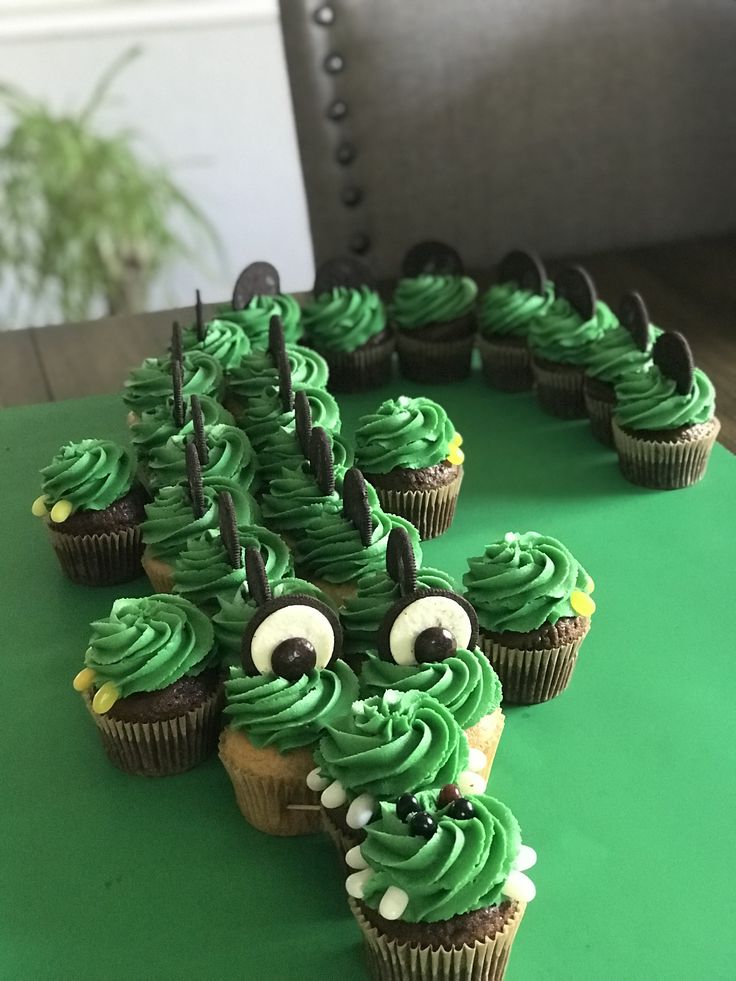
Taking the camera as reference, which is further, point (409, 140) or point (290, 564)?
point (409, 140)

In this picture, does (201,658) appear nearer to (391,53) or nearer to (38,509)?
(38,509)

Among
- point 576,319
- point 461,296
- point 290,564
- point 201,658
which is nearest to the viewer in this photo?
point 201,658

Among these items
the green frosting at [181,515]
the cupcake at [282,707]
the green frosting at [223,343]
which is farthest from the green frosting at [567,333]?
the cupcake at [282,707]

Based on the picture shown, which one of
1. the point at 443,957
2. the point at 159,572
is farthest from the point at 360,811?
the point at 159,572

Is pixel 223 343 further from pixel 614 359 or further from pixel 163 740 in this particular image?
pixel 163 740

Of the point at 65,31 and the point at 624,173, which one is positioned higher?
the point at 65,31

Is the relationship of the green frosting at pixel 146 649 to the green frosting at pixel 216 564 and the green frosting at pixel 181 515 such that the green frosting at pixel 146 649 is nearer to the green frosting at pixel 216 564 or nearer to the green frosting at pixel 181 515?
the green frosting at pixel 216 564

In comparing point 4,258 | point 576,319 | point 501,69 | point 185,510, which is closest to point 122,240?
point 4,258
